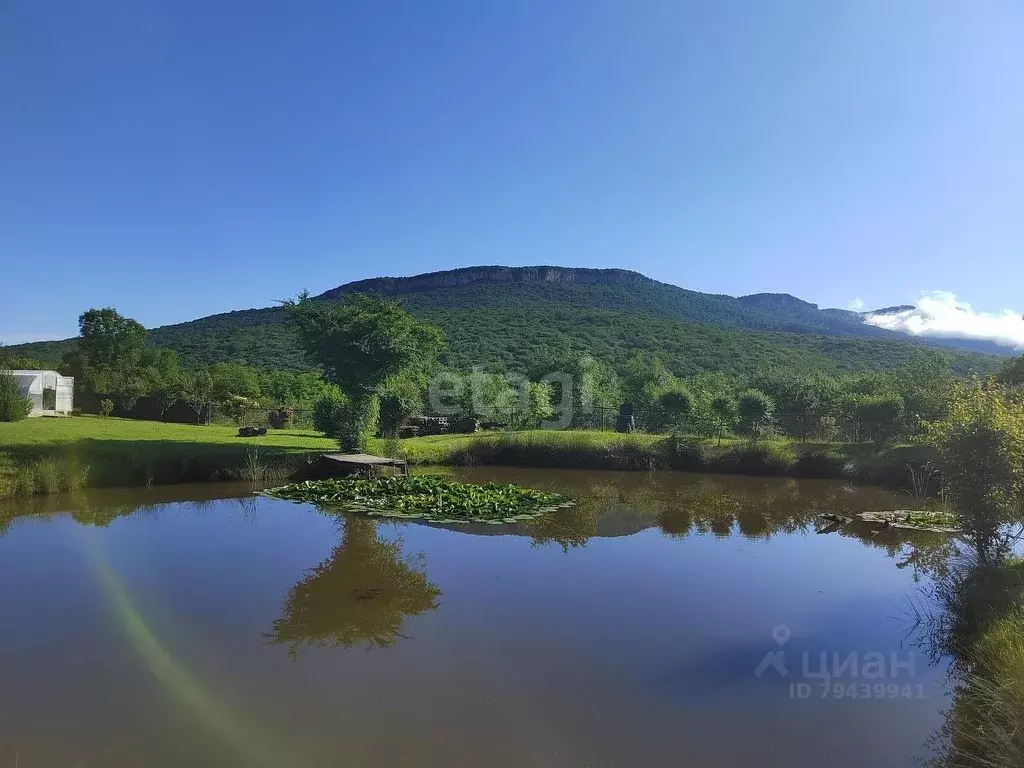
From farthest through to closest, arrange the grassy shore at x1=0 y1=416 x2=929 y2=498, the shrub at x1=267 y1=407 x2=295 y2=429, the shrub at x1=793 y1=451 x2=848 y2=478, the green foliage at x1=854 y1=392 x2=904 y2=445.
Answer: the shrub at x1=267 y1=407 x2=295 y2=429, the green foliage at x1=854 y1=392 x2=904 y2=445, the shrub at x1=793 y1=451 x2=848 y2=478, the grassy shore at x1=0 y1=416 x2=929 y2=498

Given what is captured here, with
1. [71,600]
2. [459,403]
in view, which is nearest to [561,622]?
[71,600]

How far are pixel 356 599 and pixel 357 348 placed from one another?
1239 centimetres

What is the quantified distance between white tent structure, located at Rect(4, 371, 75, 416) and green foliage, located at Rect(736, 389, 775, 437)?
A: 32.4m

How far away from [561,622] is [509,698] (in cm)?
210

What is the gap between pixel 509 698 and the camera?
20.0ft

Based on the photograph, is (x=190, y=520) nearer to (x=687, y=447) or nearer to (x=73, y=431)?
(x=73, y=431)

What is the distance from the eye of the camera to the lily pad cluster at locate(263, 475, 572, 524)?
45.8 ft

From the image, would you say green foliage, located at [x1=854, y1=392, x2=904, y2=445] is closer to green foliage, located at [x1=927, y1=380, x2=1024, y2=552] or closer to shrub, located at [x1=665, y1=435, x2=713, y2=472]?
shrub, located at [x1=665, y1=435, x2=713, y2=472]

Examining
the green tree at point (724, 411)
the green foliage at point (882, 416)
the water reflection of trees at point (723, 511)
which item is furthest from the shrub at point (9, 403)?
the green foliage at point (882, 416)

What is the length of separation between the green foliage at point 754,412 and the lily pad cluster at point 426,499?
13119 millimetres

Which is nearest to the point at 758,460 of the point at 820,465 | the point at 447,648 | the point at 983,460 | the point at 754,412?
the point at 820,465

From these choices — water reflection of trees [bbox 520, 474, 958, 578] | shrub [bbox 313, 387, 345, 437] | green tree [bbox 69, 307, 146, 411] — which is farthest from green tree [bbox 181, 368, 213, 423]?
water reflection of trees [bbox 520, 474, 958, 578]

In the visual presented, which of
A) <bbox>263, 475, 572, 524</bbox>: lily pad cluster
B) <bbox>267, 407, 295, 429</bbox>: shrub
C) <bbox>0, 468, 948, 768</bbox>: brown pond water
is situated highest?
<bbox>267, 407, 295, 429</bbox>: shrub

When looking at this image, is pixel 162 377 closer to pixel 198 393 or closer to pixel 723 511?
pixel 198 393
